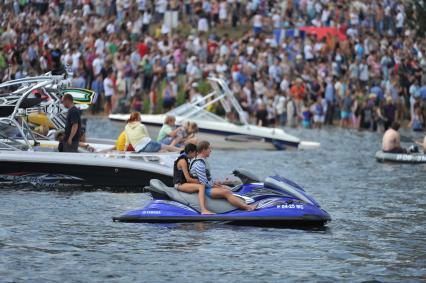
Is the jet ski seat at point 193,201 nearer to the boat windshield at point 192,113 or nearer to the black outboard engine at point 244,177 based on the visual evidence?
the black outboard engine at point 244,177

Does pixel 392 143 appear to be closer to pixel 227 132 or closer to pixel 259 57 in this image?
pixel 227 132

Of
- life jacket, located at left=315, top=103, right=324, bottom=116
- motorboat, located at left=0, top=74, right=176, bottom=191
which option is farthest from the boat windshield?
motorboat, located at left=0, top=74, right=176, bottom=191

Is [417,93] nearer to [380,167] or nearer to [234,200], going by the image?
[380,167]

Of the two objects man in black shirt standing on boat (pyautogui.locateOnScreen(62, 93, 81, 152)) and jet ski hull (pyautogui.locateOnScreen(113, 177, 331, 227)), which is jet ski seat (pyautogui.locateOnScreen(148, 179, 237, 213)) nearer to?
jet ski hull (pyautogui.locateOnScreen(113, 177, 331, 227))

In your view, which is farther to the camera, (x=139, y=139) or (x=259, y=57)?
(x=259, y=57)

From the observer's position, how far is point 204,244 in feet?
63.1

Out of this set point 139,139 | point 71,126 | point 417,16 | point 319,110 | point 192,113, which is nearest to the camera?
point 71,126

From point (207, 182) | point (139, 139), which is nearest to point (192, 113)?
point (139, 139)

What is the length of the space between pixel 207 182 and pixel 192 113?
1747 cm

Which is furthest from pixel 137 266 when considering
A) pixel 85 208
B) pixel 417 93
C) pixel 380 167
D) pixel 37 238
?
pixel 417 93

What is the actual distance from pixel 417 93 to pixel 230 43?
25.2ft

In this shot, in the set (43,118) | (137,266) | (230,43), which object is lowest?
(137,266)

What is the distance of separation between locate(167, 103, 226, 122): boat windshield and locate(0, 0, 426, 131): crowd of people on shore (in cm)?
694

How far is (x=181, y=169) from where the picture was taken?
Result: 21109mm
